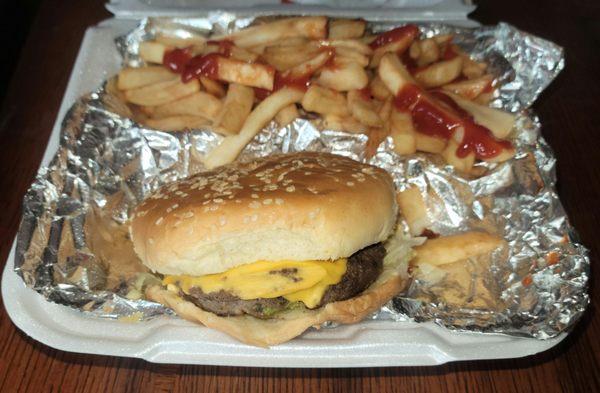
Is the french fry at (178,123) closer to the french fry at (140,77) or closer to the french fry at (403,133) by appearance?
the french fry at (140,77)

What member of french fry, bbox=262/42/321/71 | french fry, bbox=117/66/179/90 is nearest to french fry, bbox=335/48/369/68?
french fry, bbox=262/42/321/71

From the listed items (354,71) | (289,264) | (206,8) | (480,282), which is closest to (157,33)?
(206,8)

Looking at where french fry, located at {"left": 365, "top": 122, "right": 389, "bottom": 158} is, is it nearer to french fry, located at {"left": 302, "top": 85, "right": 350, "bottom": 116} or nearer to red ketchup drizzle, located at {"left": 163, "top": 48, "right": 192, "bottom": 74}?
french fry, located at {"left": 302, "top": 85, "right": 350, "bottom": 116}

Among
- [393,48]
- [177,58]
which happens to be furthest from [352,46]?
[177,58]

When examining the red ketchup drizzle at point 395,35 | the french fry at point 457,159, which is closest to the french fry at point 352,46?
the red ketchup drizzle at point 395,35

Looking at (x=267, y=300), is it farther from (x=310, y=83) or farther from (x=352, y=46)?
(x=352, y=46)
